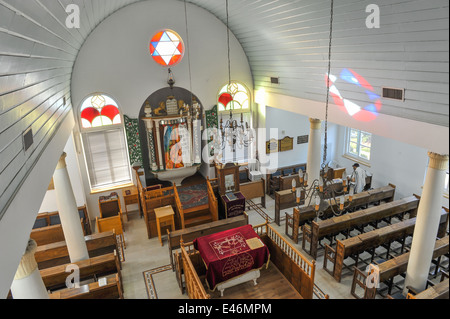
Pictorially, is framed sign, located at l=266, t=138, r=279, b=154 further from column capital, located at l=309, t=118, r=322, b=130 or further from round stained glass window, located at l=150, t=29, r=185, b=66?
round stained glass window, located at l=150, t=29, r=185, b=66

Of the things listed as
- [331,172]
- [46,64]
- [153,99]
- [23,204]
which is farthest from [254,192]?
[23,204]

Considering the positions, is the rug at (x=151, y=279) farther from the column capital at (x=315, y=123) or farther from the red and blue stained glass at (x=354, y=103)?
the red and blue stained glass at (x=354, y=103)

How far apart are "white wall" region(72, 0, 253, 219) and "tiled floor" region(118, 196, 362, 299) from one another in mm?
2449

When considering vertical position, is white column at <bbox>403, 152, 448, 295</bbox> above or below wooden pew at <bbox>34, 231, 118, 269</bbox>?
above

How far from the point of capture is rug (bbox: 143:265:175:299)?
24.3 ft

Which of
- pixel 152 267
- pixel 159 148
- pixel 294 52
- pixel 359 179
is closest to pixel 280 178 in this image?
pixel 359 179

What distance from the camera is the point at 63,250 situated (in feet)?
26.8

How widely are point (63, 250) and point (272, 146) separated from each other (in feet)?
28.0

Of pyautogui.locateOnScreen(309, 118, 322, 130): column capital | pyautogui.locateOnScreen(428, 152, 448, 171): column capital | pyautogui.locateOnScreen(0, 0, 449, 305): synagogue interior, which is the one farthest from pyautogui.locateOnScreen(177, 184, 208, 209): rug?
pyautogui.locateOnScreen(428, 152, 448, 171): column capital

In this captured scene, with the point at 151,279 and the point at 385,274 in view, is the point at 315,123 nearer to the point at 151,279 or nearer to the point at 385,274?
the point at 385,274

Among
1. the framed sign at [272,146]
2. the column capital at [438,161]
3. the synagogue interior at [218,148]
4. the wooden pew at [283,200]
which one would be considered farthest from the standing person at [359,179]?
the column capital at [438,161]

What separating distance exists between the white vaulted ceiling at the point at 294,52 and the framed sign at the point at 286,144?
Result: 3.38 metres

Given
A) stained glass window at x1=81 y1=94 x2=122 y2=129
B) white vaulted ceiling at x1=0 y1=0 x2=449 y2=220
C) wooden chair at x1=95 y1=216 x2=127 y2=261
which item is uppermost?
white vaulted ceiling at x1=0 y1=0 x2=449 y2=220

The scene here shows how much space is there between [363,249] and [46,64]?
8.01m
